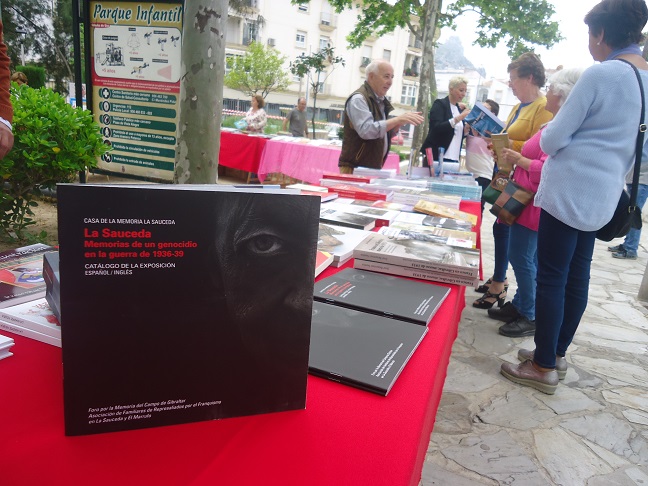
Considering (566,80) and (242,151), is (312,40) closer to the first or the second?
(242,151)

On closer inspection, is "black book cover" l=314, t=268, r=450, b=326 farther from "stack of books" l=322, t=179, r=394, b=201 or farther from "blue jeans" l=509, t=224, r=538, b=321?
"blue jeans" l=509, t=224, r=538, b=321

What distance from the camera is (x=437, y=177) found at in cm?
356

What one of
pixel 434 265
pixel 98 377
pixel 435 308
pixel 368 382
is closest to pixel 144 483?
pixel 98 377

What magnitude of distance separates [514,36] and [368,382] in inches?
529

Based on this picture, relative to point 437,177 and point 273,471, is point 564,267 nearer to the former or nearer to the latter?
point 437,177

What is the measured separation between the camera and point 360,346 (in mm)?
876

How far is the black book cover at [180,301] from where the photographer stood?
54 centimetres

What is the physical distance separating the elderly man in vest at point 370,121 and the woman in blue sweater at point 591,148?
1313 millimetres

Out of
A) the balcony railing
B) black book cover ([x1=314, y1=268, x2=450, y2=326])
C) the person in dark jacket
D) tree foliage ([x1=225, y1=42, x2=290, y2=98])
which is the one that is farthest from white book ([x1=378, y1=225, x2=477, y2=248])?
the balcony railing

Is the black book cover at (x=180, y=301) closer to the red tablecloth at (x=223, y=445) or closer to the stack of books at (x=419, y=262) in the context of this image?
the red tablecloth at (x=223, y=445)

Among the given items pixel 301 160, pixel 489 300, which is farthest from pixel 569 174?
pixel 301 160

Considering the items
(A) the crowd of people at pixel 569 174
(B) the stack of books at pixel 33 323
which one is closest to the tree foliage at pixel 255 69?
(A) the crowd of people at pixel 569 174

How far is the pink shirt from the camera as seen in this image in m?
2.44

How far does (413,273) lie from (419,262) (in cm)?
4
